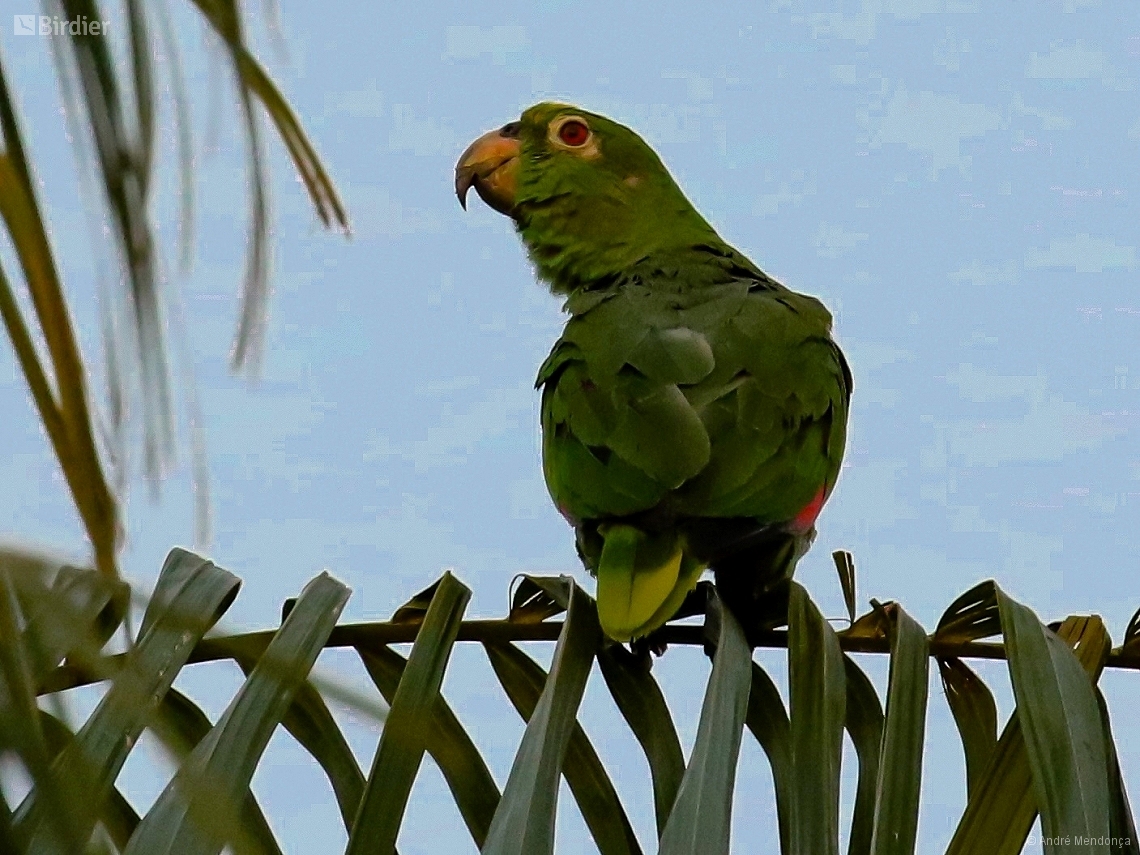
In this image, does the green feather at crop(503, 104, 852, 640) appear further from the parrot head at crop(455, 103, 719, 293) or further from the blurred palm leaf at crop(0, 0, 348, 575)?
the blurred palm leaf at crop(0, 0, 348, 575)

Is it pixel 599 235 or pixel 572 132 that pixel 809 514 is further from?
pixel 572 132

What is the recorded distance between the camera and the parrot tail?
1286 mm

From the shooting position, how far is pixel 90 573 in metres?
0.40

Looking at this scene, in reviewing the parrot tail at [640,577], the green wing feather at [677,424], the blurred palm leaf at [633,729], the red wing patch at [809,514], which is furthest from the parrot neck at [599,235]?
the blurred palm leaf at [633,729]

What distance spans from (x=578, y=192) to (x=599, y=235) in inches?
4.1

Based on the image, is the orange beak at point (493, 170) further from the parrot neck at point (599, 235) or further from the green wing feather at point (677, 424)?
the green wing feather at point (677, 424)

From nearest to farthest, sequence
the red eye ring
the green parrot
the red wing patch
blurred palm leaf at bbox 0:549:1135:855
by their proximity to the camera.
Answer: blurred palm leaf at bbox 0:549:1135:855 < the green parrot < the red wing patch < the red eye ring

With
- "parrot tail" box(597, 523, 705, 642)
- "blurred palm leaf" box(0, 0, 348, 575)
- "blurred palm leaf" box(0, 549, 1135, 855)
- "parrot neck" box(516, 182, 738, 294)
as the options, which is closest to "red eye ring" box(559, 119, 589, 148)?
"parrot neck" box(516, 182, 738, 294)

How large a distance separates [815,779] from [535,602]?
1.19ft

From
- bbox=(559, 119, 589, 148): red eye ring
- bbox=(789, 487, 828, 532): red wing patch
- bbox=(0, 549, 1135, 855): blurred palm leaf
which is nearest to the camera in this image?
bbox=(0, 549, 1135, 855): blurred palm leaf

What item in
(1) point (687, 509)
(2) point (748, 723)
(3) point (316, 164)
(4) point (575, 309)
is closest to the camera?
(3) point (316, 164)

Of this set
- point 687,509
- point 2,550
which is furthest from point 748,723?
point 2,550

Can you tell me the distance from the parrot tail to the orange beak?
1.07 m

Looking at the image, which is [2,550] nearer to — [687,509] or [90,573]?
[90,573]
